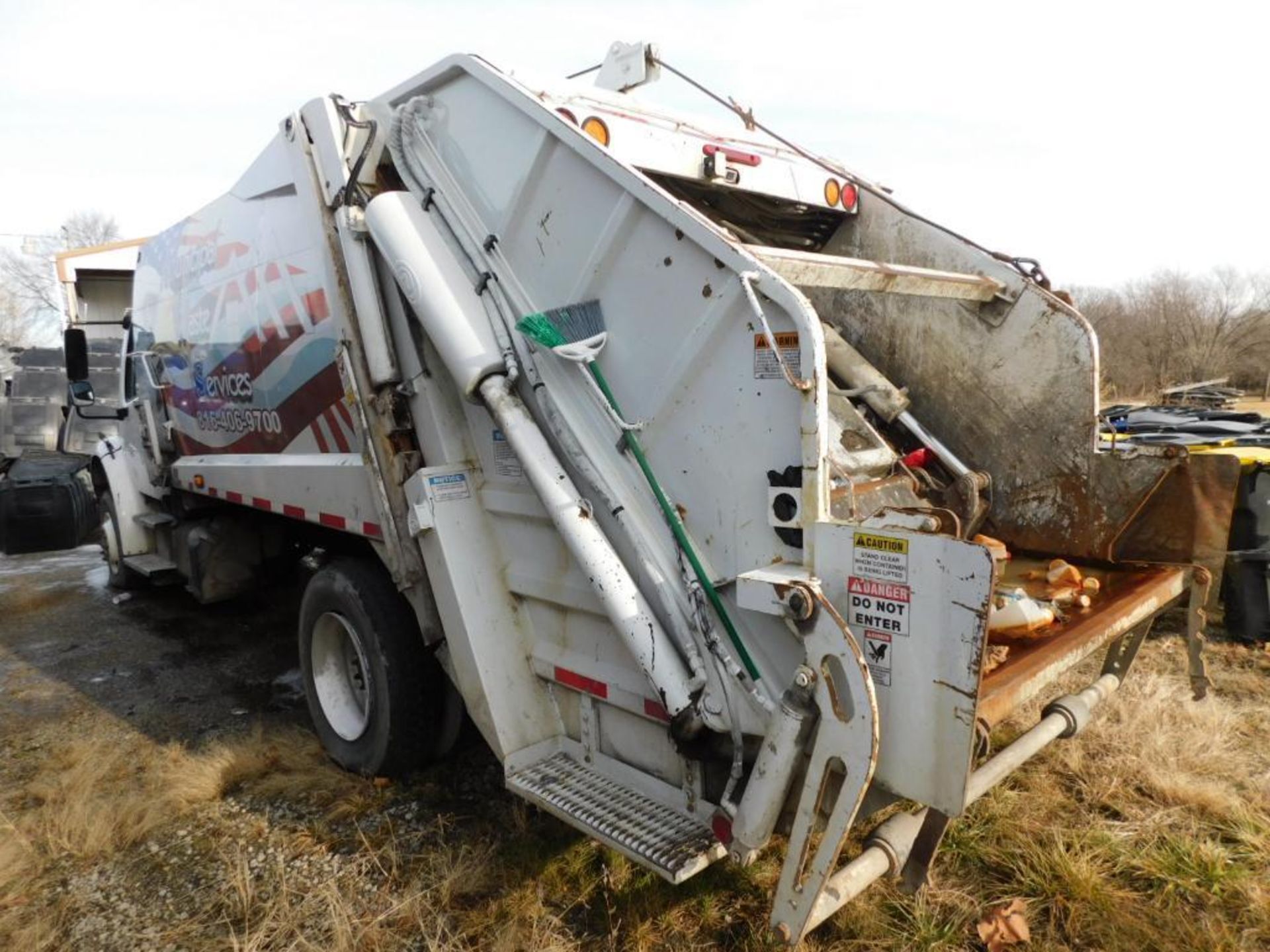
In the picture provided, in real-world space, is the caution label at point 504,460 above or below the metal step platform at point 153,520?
above

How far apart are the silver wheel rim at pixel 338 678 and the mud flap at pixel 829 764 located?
6.97 ft

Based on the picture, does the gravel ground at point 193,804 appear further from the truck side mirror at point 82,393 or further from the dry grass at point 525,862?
the truck side mirror at point 82,393

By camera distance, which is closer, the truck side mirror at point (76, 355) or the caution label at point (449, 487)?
the caution label at point (449, 487)

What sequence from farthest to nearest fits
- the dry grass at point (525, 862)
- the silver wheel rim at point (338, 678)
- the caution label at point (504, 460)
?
the silver wheel rim at point (338, 678) → the caution label at point (504, 460) → the dry grass at point (525, 862)

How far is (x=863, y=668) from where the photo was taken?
186 centimetres

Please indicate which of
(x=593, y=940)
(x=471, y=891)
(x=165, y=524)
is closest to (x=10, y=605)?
(x=165, y=524)

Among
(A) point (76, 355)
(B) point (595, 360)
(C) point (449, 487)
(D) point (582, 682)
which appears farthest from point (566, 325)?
(A) point (76, 355)

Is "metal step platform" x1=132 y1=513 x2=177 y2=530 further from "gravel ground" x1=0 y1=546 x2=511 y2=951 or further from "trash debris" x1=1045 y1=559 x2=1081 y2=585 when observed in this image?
"trash debris" x1=1045 y1=559 x2=1081 y2=585

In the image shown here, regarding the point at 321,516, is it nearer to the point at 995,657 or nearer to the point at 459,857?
the point at 459,857

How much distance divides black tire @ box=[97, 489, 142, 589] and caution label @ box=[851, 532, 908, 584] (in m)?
5.81

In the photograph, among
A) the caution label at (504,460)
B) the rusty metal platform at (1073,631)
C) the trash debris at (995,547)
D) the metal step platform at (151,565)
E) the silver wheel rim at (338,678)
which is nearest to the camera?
the trash debris at (995,547)

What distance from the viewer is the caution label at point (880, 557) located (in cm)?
184

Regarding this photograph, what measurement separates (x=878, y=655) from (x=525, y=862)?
4.97 feet

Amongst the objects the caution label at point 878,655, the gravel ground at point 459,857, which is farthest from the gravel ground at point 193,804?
the caution label at point 878,655
